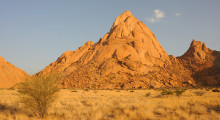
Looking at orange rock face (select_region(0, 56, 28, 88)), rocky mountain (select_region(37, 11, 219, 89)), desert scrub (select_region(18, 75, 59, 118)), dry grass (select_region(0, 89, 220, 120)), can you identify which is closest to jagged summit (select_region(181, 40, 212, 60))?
rocky mountain (select_region(37, 11, 219, 89))

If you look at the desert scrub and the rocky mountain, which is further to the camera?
the rocky mountain

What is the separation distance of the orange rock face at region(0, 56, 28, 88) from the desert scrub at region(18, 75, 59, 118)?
156 feet

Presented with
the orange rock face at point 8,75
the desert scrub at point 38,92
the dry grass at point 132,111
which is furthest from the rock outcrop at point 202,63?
the orange rock face at point 8,75

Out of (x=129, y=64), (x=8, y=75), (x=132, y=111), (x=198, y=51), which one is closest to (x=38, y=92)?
(x=132, y=111)

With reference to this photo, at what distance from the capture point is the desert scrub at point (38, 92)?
9086 millimetres

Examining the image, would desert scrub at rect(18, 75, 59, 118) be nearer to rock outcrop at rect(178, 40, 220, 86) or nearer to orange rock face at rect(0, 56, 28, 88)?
orange rock face at rect(0, 56, 28, 88)

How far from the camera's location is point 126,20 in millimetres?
81562

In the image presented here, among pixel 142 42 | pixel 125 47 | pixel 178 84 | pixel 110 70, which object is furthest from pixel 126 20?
pixel 178 84

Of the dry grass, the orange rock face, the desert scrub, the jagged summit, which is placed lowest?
the dry grass

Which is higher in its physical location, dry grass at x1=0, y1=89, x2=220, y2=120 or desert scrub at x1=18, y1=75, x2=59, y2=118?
desert scrub at x1=18, y1=75, x2=59, y2=118

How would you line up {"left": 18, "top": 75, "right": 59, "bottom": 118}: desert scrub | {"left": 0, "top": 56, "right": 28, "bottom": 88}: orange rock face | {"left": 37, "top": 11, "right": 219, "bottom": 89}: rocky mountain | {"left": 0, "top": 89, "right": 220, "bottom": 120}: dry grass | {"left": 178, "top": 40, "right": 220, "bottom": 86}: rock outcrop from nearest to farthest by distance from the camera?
{"left": 0, "top": 89, "right": 220, "bottom": 120}: dry grass, {"left": 18, "top": 75, "right": 59, "bottom": 118}: desert scrub, {"left": 37, "top": 11, "right": 219, "bottom": 89}: rocky mountain, {"left": 0, "top": 56, "right": 28, "bottom": 88}: orange rock face, {"left": 178, "top": 40, "right": 220, "bottom": 86}: rock outcrop

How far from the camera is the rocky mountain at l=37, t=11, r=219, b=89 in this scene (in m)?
50.9

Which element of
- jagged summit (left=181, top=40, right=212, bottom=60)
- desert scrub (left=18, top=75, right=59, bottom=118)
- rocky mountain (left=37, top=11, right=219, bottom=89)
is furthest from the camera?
jagged summit (left=181, top=40, right=212, bottom=60)

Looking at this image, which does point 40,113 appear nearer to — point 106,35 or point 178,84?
point 178,84
